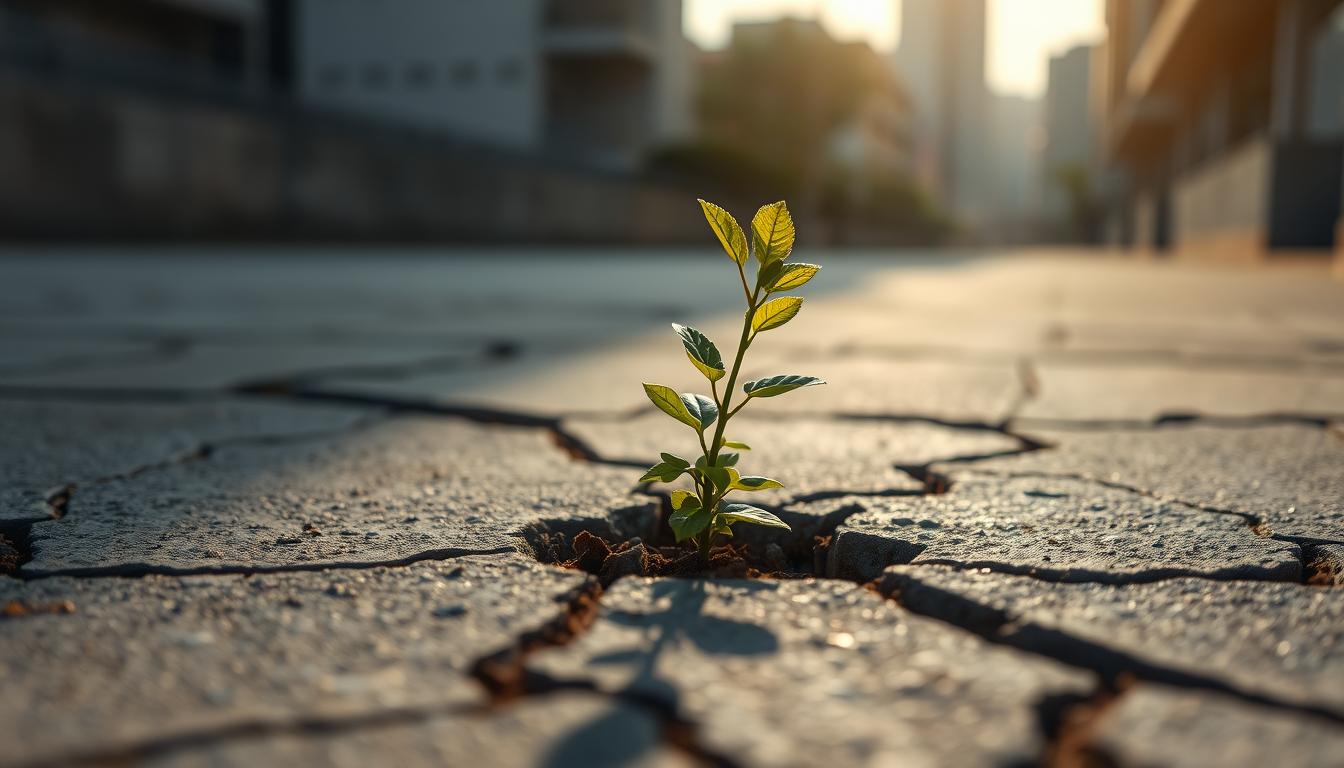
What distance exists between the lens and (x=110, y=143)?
863 cm

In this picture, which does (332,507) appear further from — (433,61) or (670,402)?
(433,61)

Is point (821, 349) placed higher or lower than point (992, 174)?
lower

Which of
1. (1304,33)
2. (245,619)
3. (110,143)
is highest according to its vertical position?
(1304,33)

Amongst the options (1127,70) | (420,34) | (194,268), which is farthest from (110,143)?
(1127,70)

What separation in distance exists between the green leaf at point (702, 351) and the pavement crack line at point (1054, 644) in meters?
0.18

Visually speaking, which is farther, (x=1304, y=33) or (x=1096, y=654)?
(x=1304, y=33)

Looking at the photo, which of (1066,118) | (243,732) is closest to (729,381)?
(243,732)

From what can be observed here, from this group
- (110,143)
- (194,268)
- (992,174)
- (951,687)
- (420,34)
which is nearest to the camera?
(951,687)

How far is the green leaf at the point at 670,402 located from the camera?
29.2 inches

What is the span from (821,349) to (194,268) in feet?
14.7

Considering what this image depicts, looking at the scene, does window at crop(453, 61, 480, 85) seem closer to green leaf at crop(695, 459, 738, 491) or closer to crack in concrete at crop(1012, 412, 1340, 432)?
crack in concrete at crop(1012, 412, 1340, 432)

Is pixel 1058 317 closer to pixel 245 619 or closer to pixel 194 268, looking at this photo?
pixel 245 619

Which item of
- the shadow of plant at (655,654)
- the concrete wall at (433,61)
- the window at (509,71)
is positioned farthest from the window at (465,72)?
the shadow of plant at (655,654)

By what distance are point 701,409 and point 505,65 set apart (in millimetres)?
20120
